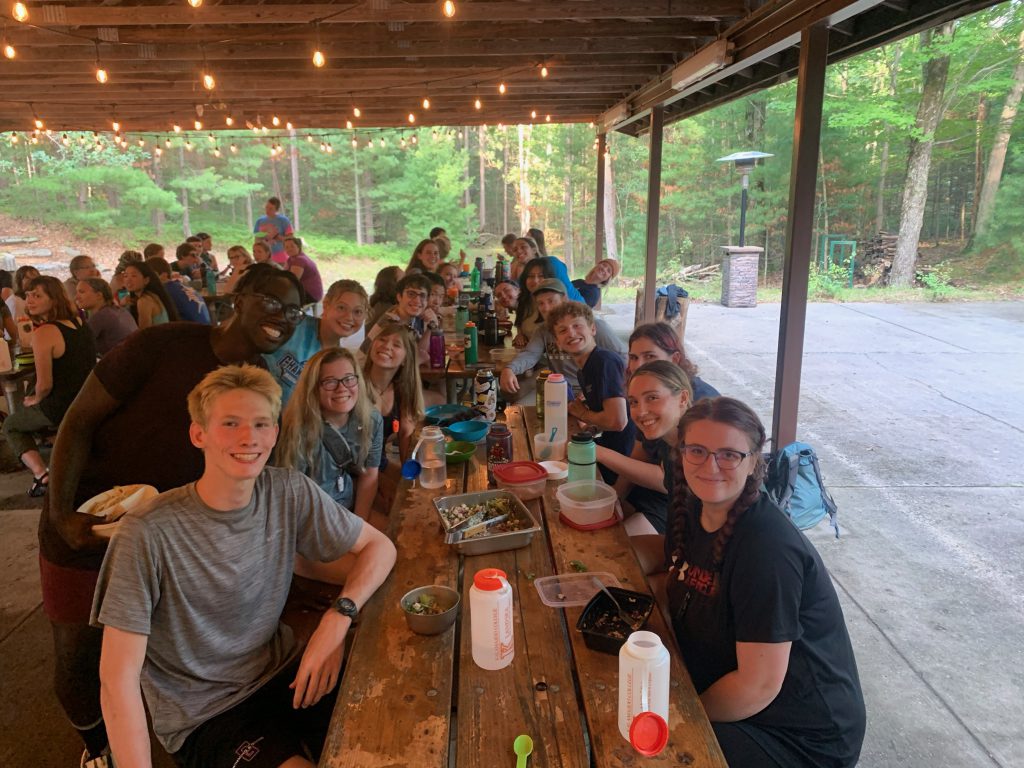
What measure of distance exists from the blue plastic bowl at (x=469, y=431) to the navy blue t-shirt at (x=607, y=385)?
591 millimetres

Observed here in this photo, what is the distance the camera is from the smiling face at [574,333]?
3514 millimetres

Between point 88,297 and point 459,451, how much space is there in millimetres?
3786

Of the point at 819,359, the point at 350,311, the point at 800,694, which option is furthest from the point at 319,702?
the point at 819,359

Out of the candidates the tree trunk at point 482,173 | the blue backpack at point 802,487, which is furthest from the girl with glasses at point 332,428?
the tree trunk at point 482,173

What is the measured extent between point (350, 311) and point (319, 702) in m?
1.97

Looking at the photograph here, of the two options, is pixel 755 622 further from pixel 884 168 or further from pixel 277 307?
pixel 884 168

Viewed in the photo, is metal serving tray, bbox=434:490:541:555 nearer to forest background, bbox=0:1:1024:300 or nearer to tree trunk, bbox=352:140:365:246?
forest background, bbox=0:1:1024:300

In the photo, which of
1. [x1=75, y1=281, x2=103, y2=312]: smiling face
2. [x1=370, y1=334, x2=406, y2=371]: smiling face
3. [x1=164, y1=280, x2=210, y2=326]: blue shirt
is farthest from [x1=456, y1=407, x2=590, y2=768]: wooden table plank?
[x1=164, y1=280, x2=210, y2=326]: blue shirt

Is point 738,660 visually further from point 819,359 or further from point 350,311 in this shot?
point 819,359

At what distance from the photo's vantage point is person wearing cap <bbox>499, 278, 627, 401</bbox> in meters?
Answer: 4.27

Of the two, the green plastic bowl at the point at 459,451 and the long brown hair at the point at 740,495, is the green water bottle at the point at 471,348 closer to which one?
the green plastic bowl at the point at 459,451

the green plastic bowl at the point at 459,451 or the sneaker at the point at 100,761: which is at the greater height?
the green plastic bowl at the point at 459,451

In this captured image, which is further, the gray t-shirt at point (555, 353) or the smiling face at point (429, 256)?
the smiling face at point (429, 256)

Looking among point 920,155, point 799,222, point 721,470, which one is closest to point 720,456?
point 721,470
